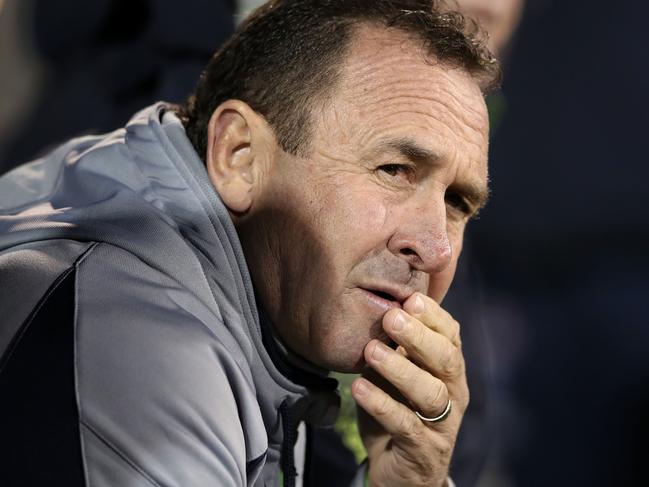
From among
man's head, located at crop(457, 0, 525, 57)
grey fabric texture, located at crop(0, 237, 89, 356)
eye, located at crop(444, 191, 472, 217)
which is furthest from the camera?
man's head, located at crop(457, 0, 525, 57)

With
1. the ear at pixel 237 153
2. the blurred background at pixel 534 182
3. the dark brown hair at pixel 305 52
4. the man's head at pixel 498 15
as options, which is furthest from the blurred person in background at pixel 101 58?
the ear at pixel 237 153

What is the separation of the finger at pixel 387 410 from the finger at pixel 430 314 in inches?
6.7

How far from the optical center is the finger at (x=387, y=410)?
71.7 inches

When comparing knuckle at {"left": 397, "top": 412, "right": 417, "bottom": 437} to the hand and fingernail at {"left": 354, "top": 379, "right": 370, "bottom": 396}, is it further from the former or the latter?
fingernail at {"left": 354, "top": 379, "right": 370, "bottom": 396}

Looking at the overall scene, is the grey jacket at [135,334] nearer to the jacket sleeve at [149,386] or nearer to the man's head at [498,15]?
the jacket sleeve at [149,386]

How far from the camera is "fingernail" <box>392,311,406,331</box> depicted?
67.3 inches

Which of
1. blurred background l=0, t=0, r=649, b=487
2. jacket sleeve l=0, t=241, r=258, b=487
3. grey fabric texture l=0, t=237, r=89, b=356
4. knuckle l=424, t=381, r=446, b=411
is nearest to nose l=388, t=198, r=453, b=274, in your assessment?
knuckle l=424, t=381, r=446, b=411

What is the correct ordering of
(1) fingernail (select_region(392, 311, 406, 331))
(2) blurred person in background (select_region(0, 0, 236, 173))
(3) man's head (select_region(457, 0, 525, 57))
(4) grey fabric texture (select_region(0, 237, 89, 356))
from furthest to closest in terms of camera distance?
(3) man's head (select_region(457, 0, 525, 57))
(2) blurred person in background (select_region(0, 0, 236, 173))
(1) fingernail (select_region(392, 311, 406, 331))
(4) grey fabric texture (select_region(0, 237, 89, 356))

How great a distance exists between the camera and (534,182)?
4.50 m

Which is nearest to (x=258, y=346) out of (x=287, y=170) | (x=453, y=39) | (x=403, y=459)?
(x=287, y=170)

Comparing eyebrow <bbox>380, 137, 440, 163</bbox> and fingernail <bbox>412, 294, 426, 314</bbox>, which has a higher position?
eyebrow <bbox>380, 137, 440, 163</bbox>

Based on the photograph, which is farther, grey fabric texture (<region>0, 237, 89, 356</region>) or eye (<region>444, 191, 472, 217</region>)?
eye (<region>444, 191, 472, 217</region>)

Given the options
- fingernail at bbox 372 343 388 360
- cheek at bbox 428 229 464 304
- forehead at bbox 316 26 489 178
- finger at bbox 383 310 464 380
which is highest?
forehead at bbox 316 26 489 178

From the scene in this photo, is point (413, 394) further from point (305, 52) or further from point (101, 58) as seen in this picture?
point (101, 58)
